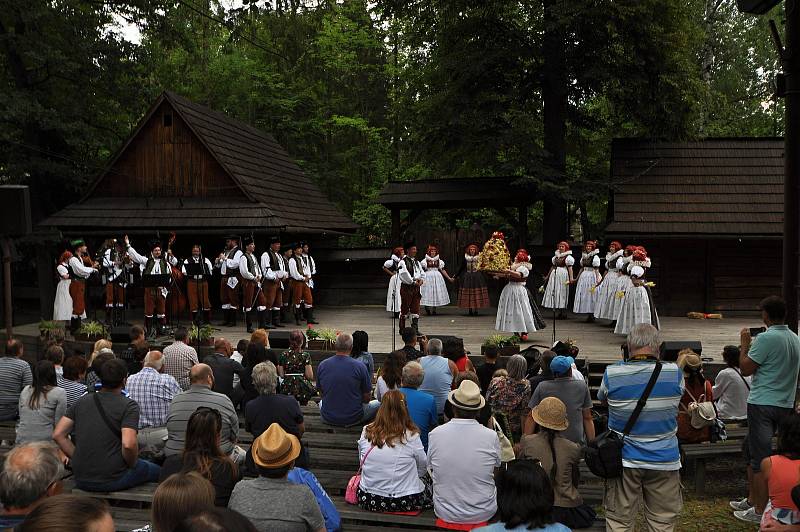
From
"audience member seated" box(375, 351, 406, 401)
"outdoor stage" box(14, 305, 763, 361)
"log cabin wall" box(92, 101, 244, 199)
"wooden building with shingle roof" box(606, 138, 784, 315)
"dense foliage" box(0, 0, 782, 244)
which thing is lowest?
"outdoor stage" box(14, 305, 763, 361)

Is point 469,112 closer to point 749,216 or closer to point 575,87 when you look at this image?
point 575,87

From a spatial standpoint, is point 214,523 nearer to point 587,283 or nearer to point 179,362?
point 179,362

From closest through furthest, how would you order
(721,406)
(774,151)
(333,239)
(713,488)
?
(713,488), (721,406), (774,151), (333,239)

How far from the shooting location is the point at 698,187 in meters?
19.0

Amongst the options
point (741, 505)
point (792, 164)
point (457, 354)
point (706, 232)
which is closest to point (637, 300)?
point (706, 232)

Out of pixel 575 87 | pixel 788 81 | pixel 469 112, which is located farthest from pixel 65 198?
pixel 788 81

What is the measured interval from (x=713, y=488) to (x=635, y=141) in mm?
14294

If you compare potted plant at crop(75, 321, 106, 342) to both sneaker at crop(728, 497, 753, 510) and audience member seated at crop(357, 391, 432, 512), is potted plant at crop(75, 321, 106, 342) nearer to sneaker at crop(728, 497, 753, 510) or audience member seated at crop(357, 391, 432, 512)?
A: audience member seated at crop(357, 391, 432, 512)

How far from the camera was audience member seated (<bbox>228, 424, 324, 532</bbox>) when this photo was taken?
3.81 m

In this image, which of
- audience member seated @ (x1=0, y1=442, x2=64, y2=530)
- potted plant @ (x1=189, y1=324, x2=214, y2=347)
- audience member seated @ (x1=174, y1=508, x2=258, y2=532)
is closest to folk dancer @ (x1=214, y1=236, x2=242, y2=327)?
potted plant @ (x1=189, y1=324, x2=214, y2=347)

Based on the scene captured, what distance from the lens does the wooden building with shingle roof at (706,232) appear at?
1781 cm

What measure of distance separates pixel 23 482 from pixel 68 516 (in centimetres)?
107

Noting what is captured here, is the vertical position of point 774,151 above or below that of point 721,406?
above

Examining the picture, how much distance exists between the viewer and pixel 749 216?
59.1ft
